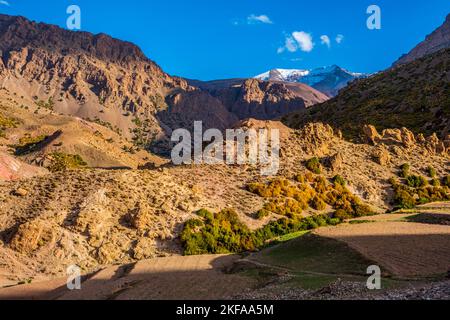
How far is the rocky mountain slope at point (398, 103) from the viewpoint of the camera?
233 ft

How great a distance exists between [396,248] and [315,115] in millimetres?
75865

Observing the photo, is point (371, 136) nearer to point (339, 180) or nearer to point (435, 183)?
Answer: point (435, 183)

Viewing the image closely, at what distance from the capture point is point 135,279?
21.2 m

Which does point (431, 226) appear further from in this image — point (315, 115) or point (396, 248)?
point (315, 115)

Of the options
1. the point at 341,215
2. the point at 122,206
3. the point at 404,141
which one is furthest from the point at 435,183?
the point at 122,206

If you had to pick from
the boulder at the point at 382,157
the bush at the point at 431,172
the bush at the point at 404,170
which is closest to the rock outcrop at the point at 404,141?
the boulder at the point at 382,157

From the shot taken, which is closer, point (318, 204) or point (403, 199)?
point (318, 204)

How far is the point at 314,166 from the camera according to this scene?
137 feet

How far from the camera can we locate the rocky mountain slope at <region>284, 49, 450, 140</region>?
70.9 m

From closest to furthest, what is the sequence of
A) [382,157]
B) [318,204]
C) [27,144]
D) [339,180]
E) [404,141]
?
[318,204], [339,180], [382,157], [404,141], [27,144]

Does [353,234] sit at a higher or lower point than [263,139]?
lower

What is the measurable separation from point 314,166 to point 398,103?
4888 cm

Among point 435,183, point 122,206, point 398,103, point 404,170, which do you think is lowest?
point 122,206
